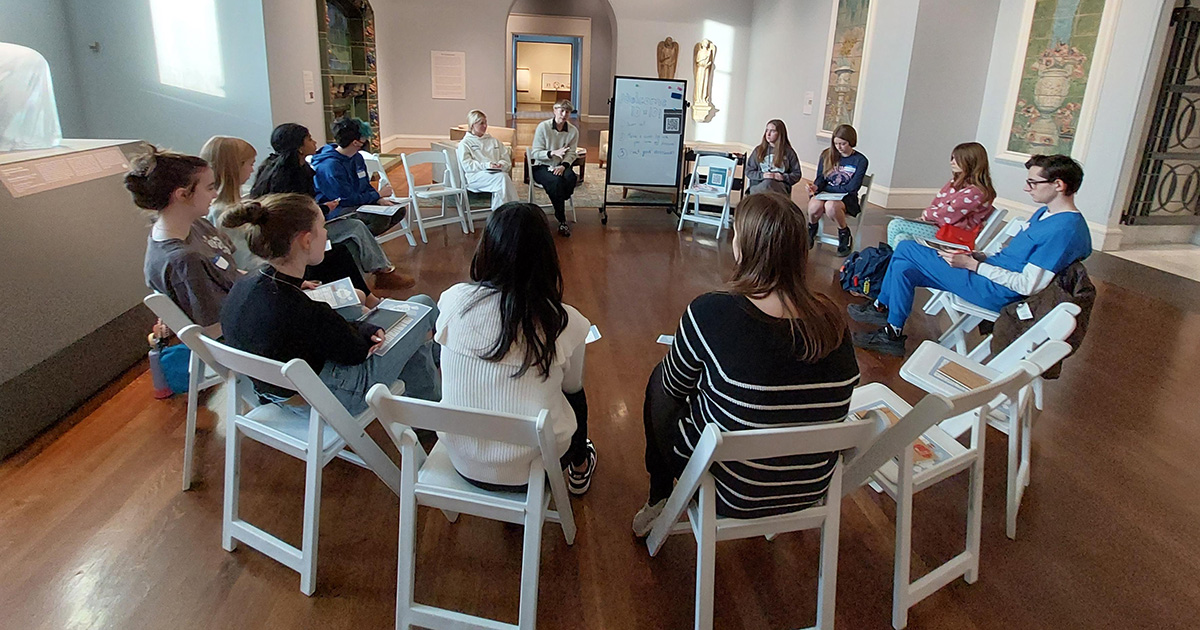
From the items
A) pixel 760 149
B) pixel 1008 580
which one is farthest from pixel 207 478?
pixel 760 149

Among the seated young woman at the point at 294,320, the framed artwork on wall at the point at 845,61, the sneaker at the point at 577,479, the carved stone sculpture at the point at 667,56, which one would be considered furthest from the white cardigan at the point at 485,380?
the carved stone sculpture at the point at 667,56

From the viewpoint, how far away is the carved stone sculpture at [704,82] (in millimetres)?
11110

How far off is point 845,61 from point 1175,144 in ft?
12.4

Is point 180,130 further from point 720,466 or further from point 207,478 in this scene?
point 720,466

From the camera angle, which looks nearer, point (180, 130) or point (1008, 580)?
point (1008, 580)

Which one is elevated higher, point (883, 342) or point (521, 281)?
point (521, 281)

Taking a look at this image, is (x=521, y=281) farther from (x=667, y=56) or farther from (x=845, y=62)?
(x=667, y=56)

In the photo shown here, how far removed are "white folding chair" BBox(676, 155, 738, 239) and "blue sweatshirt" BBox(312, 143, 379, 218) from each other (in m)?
2.84

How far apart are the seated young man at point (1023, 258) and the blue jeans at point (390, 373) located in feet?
7.53

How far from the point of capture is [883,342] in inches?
→ 136

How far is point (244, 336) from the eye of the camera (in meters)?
1.78

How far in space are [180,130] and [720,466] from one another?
16.5 ft

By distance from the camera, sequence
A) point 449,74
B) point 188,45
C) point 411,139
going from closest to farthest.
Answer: point 188,45
point 449,74
point 411,139

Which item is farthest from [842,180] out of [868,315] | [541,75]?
[541,75]
